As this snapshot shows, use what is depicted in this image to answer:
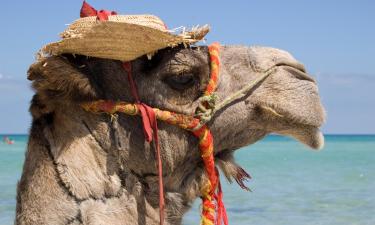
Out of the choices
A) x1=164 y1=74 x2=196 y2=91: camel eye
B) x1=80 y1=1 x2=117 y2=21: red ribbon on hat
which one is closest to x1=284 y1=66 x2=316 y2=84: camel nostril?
x1=164 y1=74 x2=196 y2=91: camel eye

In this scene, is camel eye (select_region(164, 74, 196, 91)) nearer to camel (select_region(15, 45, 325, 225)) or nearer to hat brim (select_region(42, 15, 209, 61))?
camel (select_region(15, 45, 325, 225))

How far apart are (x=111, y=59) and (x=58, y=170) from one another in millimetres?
561

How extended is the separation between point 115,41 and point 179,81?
339 mm

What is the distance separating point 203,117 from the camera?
3.33m

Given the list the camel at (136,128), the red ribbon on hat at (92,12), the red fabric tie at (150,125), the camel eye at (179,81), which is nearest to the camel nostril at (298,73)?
the camel at (136,128)

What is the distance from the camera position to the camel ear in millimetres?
3252

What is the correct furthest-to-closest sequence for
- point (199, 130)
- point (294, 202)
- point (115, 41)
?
point (294, 202), point (199, 130), point (115, 41)

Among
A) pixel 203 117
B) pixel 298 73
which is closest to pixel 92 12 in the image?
pixel 203 117

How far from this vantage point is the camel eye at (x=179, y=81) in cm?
332

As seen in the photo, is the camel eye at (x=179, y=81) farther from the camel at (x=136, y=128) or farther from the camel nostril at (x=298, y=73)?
the camel nostril at (x=298, y=73)

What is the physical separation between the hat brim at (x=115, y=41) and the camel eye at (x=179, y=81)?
14 centimetres

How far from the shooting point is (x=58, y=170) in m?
3.19

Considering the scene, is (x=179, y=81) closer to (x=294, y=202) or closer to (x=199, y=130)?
(x=199, y=130)

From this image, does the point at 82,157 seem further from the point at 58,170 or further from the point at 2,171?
the point at 2,171
